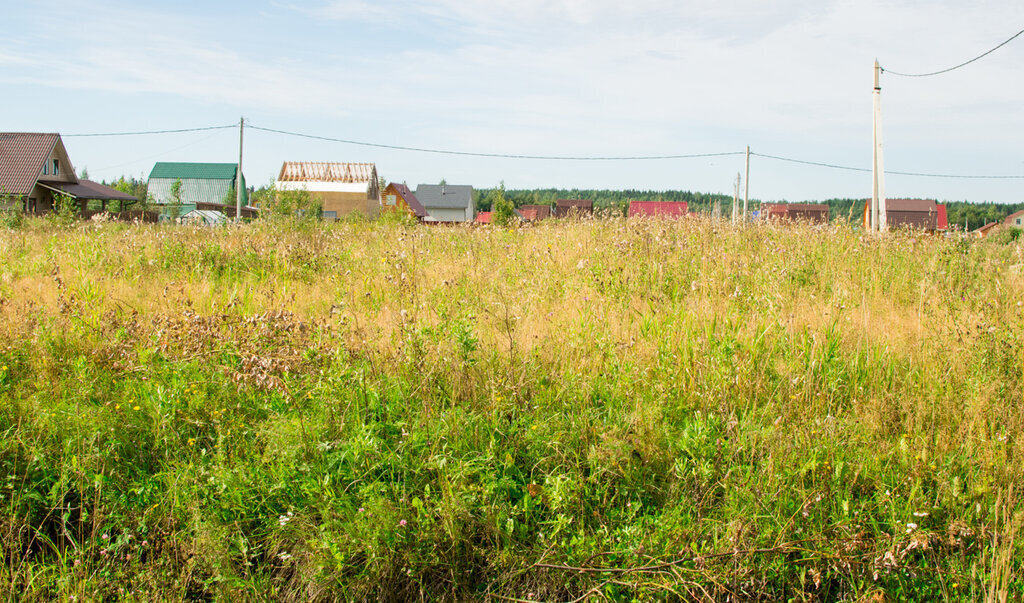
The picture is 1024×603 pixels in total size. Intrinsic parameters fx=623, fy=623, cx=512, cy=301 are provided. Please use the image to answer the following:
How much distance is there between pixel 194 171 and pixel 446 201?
31.3 meters

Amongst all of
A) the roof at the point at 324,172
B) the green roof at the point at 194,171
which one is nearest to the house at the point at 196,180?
the green roof at the point at 194,171

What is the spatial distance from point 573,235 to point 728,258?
2.18 metres

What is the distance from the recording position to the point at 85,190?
42562 mm

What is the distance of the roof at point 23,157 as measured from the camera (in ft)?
119

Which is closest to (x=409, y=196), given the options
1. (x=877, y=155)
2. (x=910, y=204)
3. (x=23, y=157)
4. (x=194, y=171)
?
(x=194, y=171)

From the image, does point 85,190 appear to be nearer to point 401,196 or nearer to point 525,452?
point 401,196

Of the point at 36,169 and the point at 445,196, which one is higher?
the point at 445,196

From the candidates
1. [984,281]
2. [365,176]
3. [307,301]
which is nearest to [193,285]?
[307,301]

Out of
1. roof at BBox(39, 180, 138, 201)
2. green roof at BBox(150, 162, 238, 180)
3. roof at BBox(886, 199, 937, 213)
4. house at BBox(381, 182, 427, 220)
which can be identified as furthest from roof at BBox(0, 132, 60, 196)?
roof at BBox(886, 199, 937, 213)

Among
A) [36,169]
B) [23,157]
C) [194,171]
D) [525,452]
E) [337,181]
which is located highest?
[194,171]

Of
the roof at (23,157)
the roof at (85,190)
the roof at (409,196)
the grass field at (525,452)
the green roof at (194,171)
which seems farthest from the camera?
the green roof at (194,171)

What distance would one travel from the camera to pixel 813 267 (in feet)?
20.5

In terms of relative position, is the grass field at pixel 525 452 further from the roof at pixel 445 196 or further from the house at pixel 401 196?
the roof at pixel 445 196

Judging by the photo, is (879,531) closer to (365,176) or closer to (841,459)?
(841,459)
